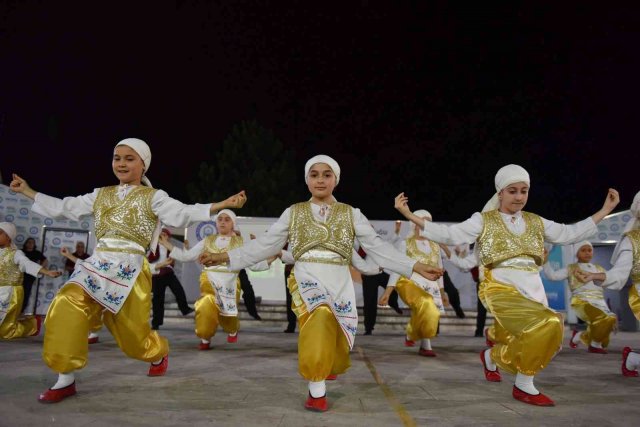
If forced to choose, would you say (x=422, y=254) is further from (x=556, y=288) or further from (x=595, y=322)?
(x=556, y=288)

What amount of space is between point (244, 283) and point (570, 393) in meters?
6.55

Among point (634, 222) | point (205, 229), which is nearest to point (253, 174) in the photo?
point (205, 229)

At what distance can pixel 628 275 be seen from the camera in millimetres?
4934

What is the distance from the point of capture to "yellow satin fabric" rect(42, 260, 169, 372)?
10.8ft

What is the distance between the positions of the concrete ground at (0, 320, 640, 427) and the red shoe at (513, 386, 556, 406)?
6 cm

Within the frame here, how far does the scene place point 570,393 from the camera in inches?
151

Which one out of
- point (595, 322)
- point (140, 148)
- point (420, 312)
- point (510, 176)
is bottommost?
point (595, 322)

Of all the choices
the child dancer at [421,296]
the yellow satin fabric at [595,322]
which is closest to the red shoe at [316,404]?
the child dancer at [421,296]

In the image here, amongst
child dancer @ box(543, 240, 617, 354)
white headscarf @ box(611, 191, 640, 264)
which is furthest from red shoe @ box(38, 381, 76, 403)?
child dancer @ box(543, 240, 617, 354)

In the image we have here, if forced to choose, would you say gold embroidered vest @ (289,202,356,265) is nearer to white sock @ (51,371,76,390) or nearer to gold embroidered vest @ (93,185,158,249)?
gold embroidered vest @ (93,185,158,249)

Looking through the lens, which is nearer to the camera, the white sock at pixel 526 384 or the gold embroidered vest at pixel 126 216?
the white sock at pixel 526 384

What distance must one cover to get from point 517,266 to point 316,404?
1.88 m

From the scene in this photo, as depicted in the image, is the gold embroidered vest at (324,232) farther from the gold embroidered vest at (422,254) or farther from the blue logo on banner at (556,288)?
the blue logo on banner at (556,288)

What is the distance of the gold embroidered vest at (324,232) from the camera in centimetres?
369
